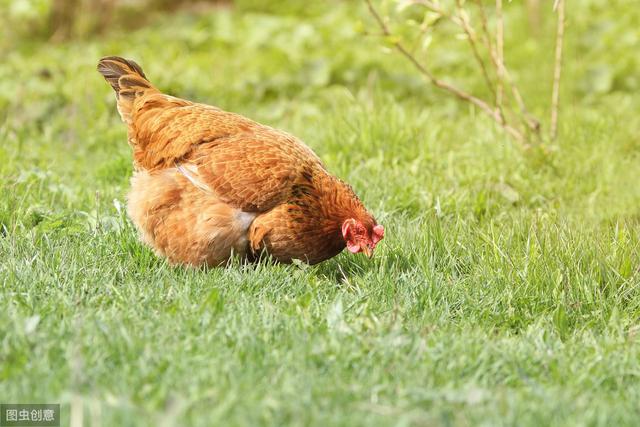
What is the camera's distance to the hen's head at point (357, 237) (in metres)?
4.18

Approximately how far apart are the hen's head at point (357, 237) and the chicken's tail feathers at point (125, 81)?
1.56 meters

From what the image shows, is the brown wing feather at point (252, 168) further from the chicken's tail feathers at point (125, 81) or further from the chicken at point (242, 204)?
the chicken's tail feathers at point (125, 81)

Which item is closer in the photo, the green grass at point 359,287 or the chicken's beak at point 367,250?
the green grass at point 359,287

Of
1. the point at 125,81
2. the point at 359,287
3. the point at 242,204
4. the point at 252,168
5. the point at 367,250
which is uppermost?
the point at 125,81

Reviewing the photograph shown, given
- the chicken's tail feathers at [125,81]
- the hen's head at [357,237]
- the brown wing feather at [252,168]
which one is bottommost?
the hen's head at [357,237]

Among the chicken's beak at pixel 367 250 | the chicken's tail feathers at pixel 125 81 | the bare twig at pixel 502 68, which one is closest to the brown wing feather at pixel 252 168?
the chicken's beak at pixel 367 250

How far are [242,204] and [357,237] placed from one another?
0.58m

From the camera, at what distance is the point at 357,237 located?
165 inches

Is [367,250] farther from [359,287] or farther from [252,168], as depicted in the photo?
[252,168]

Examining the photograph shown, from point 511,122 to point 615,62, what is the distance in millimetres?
2427

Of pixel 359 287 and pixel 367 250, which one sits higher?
pixel 367 250

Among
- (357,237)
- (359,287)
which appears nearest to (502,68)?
(357,237)

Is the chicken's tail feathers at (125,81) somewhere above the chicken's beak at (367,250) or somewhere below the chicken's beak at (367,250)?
above

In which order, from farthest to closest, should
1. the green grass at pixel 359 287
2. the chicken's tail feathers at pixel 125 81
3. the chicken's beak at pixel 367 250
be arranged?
the chicken's tail feathers at pixel 125 81, the chicken's beak at pixel 367 250, the green grass at pixel 359 287
